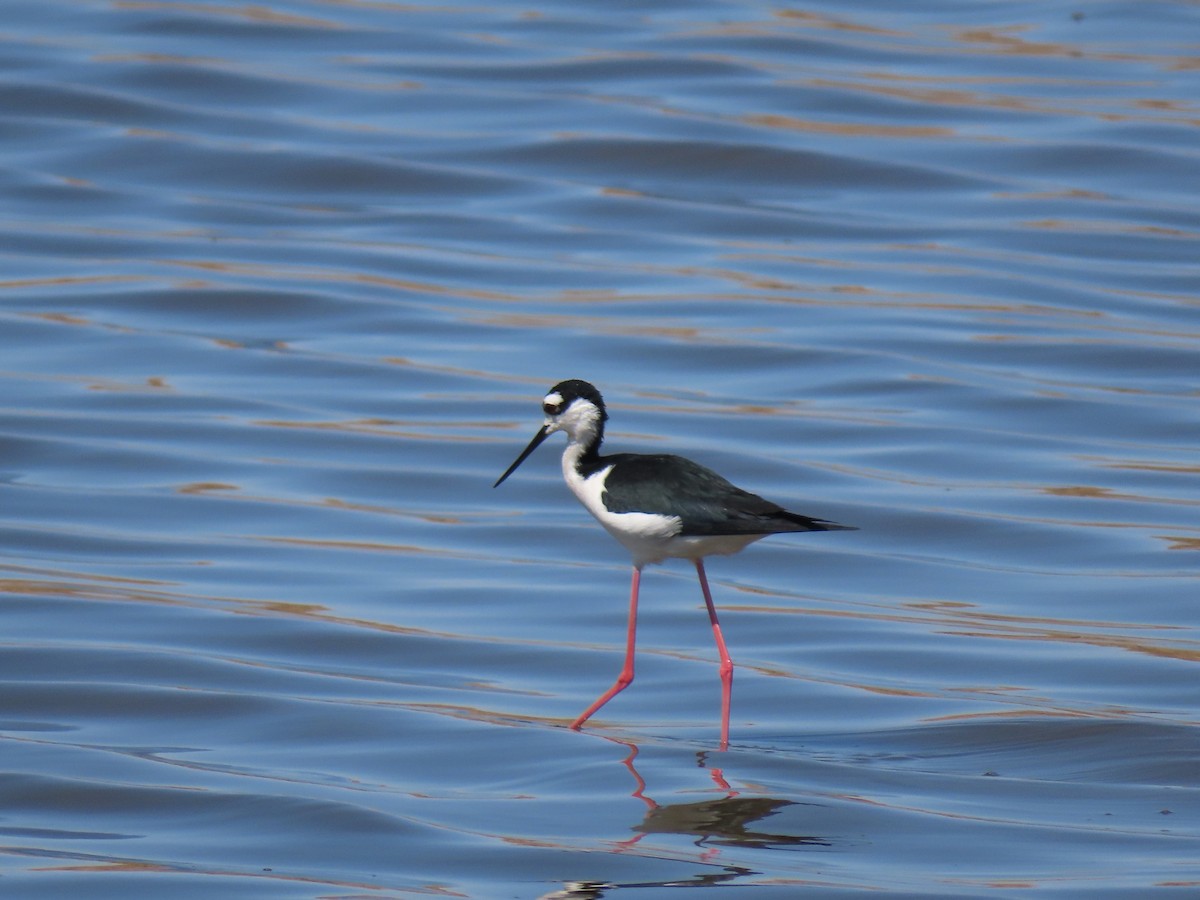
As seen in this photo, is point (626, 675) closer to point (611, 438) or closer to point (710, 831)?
point (710, 831)

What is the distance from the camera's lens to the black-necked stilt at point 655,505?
8.18 meters

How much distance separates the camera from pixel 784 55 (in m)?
23.0

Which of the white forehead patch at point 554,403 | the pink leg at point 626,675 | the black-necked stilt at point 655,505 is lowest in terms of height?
the pink leg at point 626,675

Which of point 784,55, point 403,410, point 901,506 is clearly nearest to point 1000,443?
point 901,506

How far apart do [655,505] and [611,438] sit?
4910 millimetres

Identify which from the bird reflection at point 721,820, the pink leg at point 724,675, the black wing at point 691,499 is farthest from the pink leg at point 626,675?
the bird reflection at point 721,820

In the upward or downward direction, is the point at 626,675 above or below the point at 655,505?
below

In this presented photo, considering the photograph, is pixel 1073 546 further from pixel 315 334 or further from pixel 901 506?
pixel 315 334

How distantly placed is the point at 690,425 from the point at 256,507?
3.10 m

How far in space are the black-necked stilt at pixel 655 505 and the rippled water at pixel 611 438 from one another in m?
0.69

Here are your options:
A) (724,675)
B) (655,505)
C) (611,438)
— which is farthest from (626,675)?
(611,438)

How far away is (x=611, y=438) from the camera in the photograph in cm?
1325

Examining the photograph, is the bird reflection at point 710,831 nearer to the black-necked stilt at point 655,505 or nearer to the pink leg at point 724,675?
the pink leg at point 724,675

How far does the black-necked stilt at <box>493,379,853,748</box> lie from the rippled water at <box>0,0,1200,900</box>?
2.28 feet
